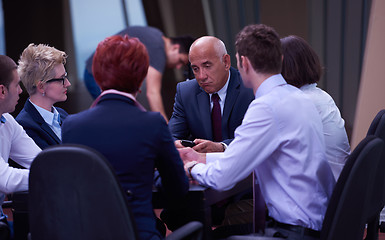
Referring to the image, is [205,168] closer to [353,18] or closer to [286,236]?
[286,236]

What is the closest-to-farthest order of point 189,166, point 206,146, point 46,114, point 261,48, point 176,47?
point 261,48 < point 189,166 < point 206,146 < point 46,114 < point 176,47

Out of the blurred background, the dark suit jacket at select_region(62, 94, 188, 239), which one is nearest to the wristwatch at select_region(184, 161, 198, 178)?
the dark suit jacket at select_region(62, 94, 188, 239)

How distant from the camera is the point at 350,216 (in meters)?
1.58

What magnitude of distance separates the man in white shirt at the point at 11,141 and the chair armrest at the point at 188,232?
728 mm

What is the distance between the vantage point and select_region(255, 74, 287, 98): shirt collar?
1.80 metres

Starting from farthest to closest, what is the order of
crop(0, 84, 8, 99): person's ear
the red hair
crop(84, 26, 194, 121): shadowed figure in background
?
crop(84, 26, 194, 121): shadowed figure in background → crop(0, 84, 8, 99): person's ear → the red hair

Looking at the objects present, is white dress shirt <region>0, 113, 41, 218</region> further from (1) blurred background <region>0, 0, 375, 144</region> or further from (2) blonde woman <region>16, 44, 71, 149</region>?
(1) blurred background <region>0, 0, 375, 144</region>

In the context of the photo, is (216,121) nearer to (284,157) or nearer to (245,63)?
(245,63)

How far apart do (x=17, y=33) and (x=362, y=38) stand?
12.3 ft

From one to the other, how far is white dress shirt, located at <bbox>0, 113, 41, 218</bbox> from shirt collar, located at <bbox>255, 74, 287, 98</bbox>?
992 millimetres

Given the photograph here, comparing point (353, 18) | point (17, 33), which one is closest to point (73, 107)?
point (17, 33)

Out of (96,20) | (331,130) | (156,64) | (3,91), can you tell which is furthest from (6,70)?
(96,20)

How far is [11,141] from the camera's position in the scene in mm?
2139

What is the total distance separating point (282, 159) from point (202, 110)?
1.13 m
